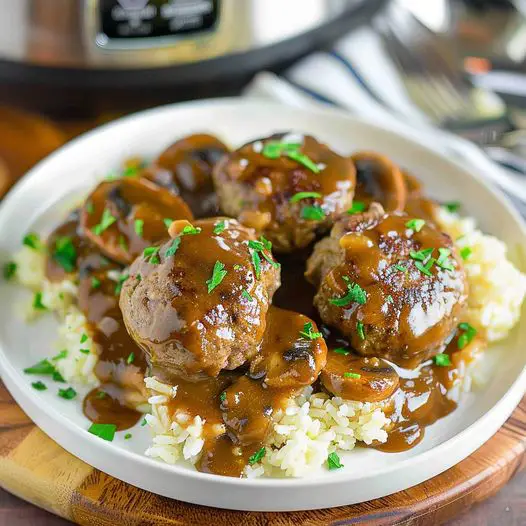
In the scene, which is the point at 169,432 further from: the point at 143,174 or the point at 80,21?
the point at 80,21

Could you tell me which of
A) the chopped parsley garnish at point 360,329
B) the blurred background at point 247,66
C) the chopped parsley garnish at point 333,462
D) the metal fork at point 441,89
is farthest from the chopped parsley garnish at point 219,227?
the metal fork at point 441,89

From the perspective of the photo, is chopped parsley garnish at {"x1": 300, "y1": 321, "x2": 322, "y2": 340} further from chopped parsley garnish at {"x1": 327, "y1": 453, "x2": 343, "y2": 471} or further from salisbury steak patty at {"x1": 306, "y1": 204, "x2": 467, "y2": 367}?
chopped parsley garnish at {"x1": 327, "y1": 453, "x2": 343, "y2": 471}

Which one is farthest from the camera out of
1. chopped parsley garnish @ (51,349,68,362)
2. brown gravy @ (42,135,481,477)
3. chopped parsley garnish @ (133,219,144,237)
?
chopped parsley garnish @ (133,219,144,237)

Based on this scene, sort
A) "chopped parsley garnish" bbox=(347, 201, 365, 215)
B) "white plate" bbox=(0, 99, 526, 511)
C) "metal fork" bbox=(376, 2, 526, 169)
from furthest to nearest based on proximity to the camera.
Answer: "metal fork" bbox=(376, 2, 526, 169) < "chopped parsley garnish" bbox=(347, 201, 365, 215) < "white plate" bbox=(0, 99, 526, 511)

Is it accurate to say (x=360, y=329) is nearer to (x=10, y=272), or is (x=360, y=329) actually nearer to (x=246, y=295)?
(x=246, y=295)

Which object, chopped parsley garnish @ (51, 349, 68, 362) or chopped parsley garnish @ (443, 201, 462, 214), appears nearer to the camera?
chopped parsley garnish @ (51, 349, 68, 362)

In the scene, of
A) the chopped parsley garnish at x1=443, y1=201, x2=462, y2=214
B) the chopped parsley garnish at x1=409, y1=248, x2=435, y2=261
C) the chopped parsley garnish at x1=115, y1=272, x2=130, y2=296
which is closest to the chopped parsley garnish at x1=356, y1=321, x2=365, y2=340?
the chopped parsley garnish at x1=409, y1=248, x2=435, y2=261

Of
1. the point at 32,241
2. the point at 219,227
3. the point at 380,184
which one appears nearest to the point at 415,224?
the point at 380,184

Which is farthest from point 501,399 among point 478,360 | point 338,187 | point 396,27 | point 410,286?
point 396,27
